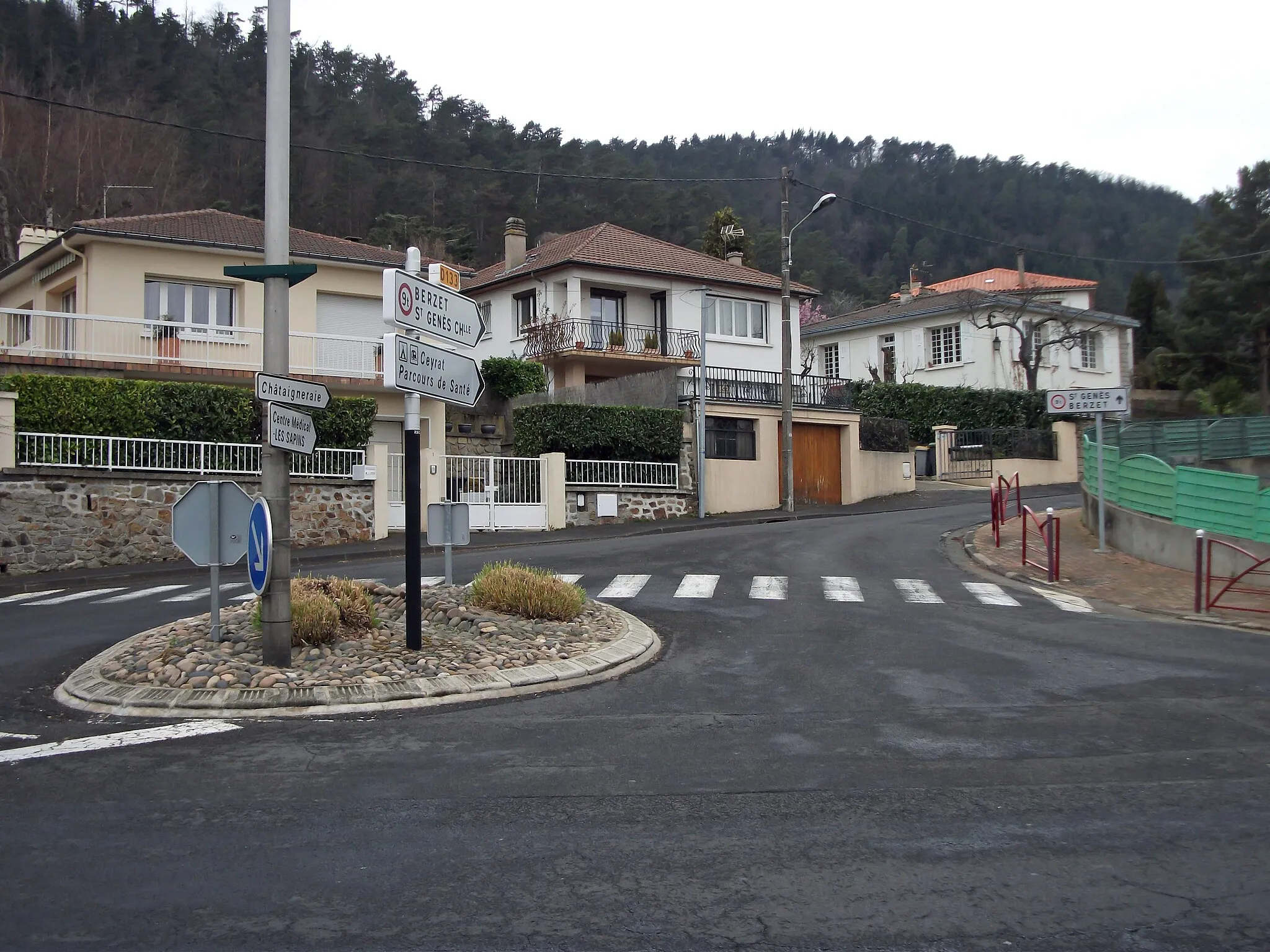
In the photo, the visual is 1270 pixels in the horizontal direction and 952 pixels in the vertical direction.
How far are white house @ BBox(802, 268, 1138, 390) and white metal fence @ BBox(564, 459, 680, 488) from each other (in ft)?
69.7

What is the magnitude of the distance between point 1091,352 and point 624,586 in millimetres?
41655

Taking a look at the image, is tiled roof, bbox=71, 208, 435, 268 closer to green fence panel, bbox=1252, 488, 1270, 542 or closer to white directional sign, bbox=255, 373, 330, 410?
white directional sign, bbox=255, 373, 330, 410

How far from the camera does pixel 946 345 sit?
48625 mm

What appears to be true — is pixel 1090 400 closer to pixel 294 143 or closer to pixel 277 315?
pixel 277 315

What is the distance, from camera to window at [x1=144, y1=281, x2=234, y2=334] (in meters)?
27.3

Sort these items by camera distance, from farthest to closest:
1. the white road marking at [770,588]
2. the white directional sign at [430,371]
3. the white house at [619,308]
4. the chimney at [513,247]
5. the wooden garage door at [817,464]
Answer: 1. the chimney at [513,247]
2. the white house at [619,308]
3. the wooden garage door at [817,464]
4. the white road marking at [770,588]
5. the white directional sign at [430,371]

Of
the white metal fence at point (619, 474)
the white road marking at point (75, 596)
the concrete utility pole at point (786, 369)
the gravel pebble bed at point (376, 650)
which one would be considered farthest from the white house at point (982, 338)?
the gravel pebble bed at point (376, 650)

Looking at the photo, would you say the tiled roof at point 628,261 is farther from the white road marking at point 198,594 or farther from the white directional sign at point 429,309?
the white directional sign at point 429,309

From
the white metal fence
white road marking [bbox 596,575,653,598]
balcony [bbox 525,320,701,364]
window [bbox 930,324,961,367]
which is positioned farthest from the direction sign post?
window [bbox 930,324,961,367]

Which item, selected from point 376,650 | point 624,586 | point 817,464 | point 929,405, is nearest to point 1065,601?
point 624,586

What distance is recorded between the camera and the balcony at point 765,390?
29922 millimetres

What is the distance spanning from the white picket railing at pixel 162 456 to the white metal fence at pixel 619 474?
17.0 ft

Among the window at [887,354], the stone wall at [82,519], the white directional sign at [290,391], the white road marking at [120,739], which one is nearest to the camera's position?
the white road marking at [120,739]

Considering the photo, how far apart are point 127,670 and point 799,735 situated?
218 inches
